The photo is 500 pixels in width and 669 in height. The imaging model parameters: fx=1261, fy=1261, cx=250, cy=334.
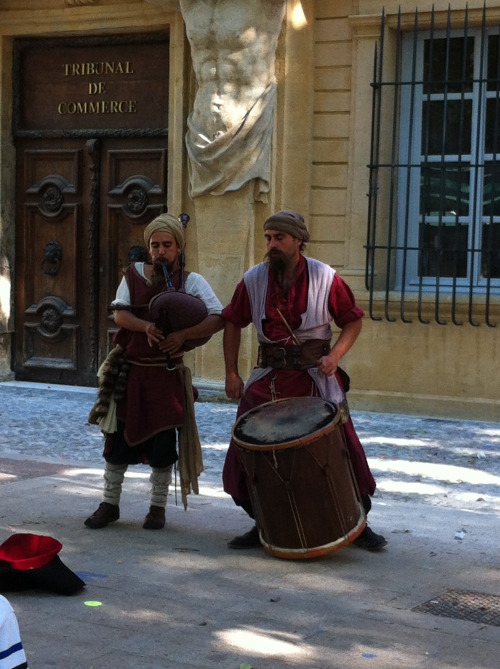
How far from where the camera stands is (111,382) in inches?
262

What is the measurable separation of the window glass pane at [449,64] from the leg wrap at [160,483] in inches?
215

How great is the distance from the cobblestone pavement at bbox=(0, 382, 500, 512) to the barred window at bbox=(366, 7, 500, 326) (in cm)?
115

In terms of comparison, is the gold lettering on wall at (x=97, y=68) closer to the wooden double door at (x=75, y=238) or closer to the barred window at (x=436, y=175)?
the wooden double door at (x=75, y=238)

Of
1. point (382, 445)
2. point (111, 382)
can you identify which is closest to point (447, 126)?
point (382, 445)

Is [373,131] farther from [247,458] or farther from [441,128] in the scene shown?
[247,458]

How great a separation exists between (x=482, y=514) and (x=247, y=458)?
70.9 inches

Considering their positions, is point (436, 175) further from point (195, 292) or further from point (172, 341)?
point (172, 341)

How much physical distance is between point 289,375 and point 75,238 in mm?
6688

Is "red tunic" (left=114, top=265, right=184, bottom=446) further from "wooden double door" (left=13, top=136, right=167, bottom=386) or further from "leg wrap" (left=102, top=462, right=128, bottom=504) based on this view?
"wooden double door" (left=13, top=136, right=167, bottom=386)

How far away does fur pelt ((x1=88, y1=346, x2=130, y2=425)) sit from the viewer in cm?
661

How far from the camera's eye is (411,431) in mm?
10164

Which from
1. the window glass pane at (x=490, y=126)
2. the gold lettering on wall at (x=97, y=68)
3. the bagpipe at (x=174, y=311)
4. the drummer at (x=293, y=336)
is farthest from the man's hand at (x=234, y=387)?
the gold lettering on wall at (x=97, y=68)

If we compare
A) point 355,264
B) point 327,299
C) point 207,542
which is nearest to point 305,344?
point 327,299

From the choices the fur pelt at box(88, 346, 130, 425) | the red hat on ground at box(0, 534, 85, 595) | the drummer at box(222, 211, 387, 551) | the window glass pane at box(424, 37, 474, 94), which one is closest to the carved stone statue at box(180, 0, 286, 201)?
the window glass pane at box(424, 37, 474, 94)
